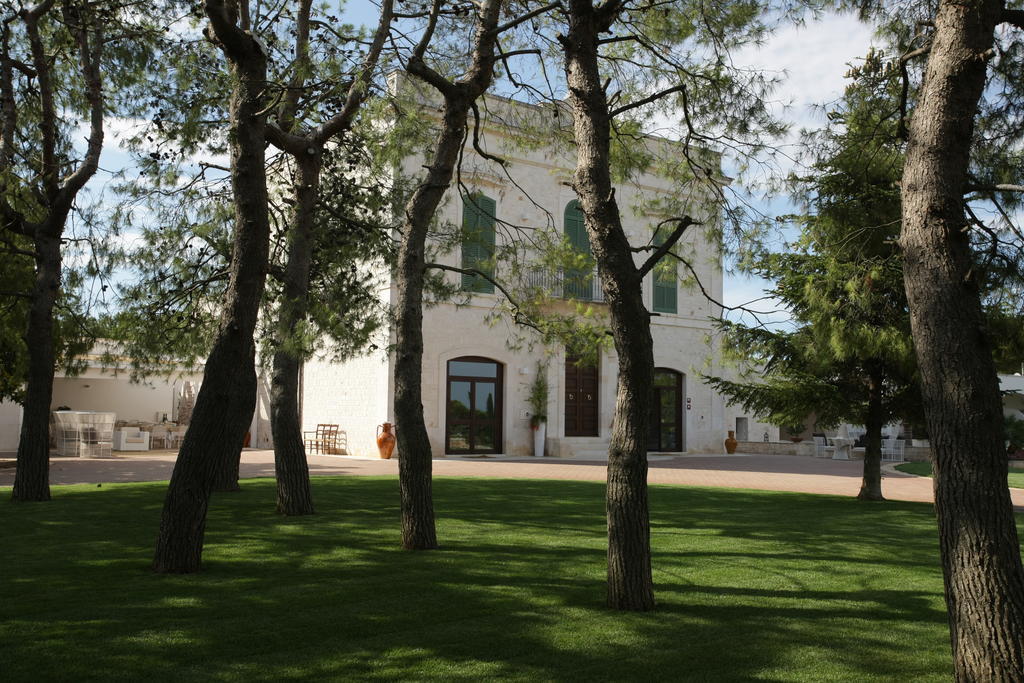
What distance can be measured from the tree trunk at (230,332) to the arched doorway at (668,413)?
20.2m

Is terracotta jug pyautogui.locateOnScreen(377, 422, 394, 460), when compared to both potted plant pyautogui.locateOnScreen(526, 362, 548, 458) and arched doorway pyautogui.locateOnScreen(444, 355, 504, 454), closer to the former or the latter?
arched doorway pyautogui.locateOnScreen(444, 355, 504, 454)

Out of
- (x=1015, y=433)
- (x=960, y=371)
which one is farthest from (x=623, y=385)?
(x=1015, y=433)

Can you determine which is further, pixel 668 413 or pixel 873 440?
pixel 668 413

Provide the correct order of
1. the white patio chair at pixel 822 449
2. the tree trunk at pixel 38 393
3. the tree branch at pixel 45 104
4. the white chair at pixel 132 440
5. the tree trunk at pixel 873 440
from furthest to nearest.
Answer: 1. the white patio chair at pixel 822 449
2. the white chair at pixel 132 440
3. the tree trunk at pixel 873 440
4. the tree trunk at pixel 38 393
5. the tree branch at pixel 45 104

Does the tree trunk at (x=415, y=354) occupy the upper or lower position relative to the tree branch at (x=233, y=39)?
lower

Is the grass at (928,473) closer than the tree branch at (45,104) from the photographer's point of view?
No

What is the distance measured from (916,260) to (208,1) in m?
4.84

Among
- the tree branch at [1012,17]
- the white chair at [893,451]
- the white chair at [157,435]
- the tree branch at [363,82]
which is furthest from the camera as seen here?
the white chair at [893,451]

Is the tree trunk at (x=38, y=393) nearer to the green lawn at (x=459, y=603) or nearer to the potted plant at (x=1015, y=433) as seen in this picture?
the green lawn at (x=459, y=603)

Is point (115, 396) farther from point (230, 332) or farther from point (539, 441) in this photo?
point (230, 332)

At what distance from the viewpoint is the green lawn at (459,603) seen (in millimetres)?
4098

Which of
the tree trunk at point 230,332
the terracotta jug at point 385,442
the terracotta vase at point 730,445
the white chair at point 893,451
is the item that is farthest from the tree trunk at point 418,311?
the white chair at point 893,451

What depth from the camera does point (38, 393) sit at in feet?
33.5

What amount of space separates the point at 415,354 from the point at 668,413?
64.3 feet
